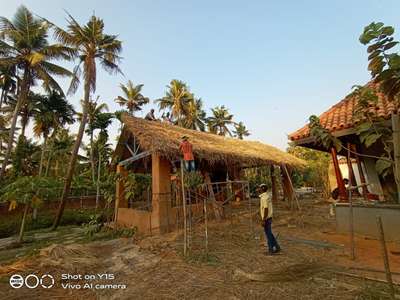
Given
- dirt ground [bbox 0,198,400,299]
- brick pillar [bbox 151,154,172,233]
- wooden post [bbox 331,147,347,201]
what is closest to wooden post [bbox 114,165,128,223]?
brick pillar [bbox 151,154,172,233]

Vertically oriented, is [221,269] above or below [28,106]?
below

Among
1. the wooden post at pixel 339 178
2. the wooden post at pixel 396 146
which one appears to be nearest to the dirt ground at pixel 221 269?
the wooden post at pixel 339 178

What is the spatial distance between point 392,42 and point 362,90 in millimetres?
899

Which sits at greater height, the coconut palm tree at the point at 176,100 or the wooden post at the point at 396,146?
the coconut palm tree at the point at 176,100

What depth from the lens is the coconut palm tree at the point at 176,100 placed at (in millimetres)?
27891

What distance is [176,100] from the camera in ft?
91.6

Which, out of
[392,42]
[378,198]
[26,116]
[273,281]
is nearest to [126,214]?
[273,281]

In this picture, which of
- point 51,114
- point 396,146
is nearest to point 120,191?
point 396,146

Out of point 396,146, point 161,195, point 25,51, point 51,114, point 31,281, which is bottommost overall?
point 31,281

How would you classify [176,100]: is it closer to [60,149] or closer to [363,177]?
[60,149]

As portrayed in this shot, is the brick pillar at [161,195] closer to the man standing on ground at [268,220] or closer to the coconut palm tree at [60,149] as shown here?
the man standing on ground at [268,220]

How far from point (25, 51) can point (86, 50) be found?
15.2 ft

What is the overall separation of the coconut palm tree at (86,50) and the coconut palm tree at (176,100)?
42.9 ft

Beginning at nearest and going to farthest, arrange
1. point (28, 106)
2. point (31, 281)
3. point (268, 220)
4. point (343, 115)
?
point (31, 281)
point (268, 220)
point (343, 115)
point (28, 106)
